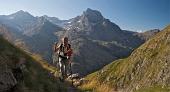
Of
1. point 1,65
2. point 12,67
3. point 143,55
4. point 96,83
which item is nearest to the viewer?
point 1,65

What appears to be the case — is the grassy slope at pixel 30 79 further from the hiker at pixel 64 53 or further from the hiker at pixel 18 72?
the hiker at pixel 64 53

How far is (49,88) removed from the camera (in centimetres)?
1642

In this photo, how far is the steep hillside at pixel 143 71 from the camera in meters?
40.4

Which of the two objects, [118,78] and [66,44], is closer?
[66,44]

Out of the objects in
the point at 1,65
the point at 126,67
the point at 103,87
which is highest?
the point at 1,65

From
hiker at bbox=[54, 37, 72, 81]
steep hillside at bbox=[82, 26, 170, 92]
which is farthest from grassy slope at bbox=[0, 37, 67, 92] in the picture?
steep hillside at bbox=[82, 26, 170, 92]

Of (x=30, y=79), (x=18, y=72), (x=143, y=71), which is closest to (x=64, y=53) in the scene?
(x=30, y=79)

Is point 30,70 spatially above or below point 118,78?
above

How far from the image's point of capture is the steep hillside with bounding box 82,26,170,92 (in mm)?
40375

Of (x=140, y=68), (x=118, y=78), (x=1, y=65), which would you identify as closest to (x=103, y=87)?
(x=118, y=78)

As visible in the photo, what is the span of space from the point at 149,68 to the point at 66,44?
25.8 m

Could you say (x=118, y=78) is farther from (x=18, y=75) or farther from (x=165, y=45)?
(x=18, y=75)

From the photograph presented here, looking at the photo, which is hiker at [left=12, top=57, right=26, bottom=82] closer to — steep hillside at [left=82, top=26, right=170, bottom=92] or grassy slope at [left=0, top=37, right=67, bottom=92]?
grassy slope at [left=0, top=37, right=67, bottom=92]

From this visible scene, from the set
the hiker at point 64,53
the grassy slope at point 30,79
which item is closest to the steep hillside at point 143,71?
the hiker at point 64,53
